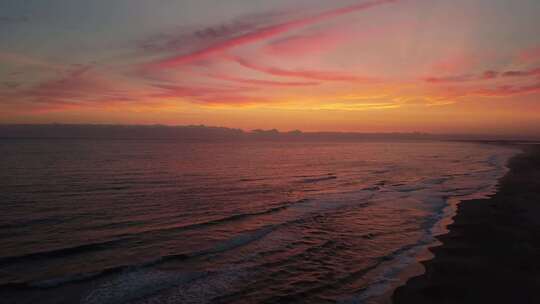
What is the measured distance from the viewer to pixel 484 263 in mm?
11656

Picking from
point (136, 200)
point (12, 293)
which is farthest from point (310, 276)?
point (136, 200)

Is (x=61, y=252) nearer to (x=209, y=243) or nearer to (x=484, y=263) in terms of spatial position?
(x=209, y=243)

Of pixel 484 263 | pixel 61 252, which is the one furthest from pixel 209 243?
pixel 484 263

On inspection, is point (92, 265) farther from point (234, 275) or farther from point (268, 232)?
point (268, 232)

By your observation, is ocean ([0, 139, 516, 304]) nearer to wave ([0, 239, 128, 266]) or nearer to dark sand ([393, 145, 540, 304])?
wave ([0, 239, 128, 266])

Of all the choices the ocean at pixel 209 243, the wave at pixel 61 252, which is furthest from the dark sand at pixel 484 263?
the wave at pixel 61 252

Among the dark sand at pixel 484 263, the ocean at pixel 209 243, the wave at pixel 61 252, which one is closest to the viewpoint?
the dark sand at pixel 484 263

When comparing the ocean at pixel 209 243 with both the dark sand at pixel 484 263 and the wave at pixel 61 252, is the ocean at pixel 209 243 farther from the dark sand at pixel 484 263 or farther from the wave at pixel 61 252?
the dark sand at pixel 484 263

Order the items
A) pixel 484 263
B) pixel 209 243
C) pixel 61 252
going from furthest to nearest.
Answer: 1. pixel 209 243
2. pixel 61 252
3. pixel 484 263

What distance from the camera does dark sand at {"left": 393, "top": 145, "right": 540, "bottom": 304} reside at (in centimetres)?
935

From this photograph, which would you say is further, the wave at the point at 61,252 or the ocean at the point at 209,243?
the wave at the point at 61,252

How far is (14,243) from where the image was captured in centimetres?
1415

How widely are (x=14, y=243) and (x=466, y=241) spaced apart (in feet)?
61.0

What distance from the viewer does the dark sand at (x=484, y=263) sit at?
9352 millimetres
